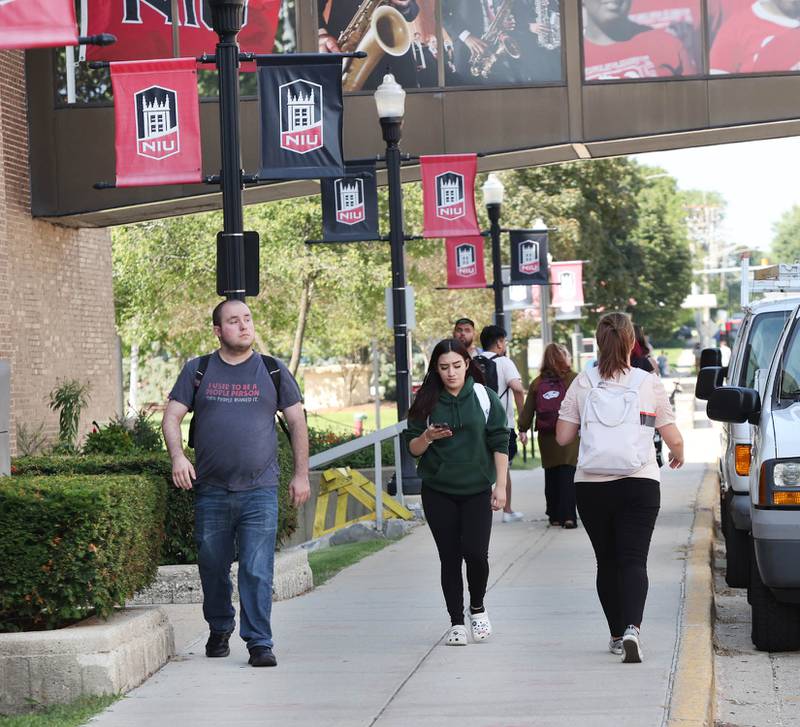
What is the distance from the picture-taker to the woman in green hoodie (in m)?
8.16

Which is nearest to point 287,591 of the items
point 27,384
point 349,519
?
point 349,519

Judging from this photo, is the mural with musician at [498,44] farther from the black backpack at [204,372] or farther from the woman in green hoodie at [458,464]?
the black backpack at [204,372]

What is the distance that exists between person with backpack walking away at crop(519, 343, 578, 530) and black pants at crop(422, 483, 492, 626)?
5.86 meters

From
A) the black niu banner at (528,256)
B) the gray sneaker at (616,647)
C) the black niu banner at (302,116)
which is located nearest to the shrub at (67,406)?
the black niu banner at (302,116)

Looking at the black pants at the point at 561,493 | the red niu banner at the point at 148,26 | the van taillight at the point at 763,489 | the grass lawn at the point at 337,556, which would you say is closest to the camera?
the van taillight at the point at 763,489

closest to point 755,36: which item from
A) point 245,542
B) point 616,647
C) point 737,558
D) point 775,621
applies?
point 737,558

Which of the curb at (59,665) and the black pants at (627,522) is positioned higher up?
the black pants at (627,522)

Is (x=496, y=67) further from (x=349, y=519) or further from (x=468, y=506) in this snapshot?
(x=468, y=506)

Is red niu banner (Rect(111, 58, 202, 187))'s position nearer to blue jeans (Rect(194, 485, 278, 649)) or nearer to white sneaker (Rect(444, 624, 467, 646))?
blue jeans (Rect(194, 485, 278, 649))

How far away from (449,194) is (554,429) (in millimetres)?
7180

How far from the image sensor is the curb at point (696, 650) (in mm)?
6473

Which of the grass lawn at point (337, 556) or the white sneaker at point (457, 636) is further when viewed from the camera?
the grass lawn at point (337, 556)

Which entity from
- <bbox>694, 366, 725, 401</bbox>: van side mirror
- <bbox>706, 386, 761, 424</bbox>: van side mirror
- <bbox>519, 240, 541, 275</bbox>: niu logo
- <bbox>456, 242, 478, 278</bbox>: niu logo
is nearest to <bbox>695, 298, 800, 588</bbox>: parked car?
<bbox>694, 366, 725, 401</bbox>: van side mirror

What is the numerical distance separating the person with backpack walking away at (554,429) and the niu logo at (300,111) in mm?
3473
